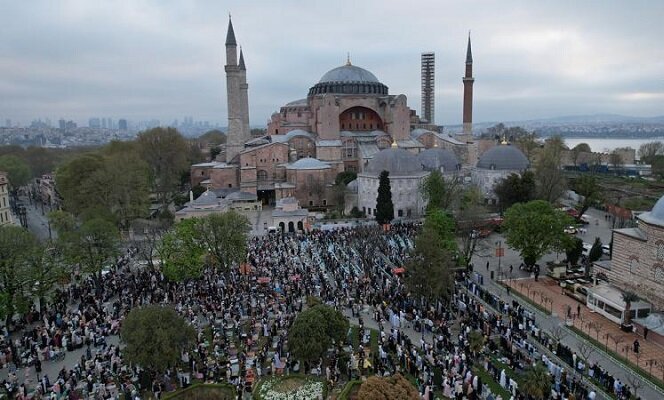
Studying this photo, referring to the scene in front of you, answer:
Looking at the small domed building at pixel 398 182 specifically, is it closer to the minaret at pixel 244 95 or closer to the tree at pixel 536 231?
the tree at pixel 536 231

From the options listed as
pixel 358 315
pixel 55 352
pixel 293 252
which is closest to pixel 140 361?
pixel 55 352

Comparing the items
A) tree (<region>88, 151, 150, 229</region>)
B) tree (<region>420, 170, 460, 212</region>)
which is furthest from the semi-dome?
tree (<region>88, 151, 150, 229</region>)

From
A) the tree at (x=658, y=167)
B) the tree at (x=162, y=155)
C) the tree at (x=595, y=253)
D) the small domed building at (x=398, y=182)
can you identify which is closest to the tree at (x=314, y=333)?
the tree at (x=595, y=253)

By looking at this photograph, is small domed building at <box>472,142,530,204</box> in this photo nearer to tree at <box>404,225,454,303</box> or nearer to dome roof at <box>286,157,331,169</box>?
dome roof at <box>286,157,331,169</box>

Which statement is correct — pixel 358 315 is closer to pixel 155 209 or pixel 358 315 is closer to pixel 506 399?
pixel 506 399

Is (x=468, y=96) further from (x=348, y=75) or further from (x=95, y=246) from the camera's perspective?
(x=95, y=246)
